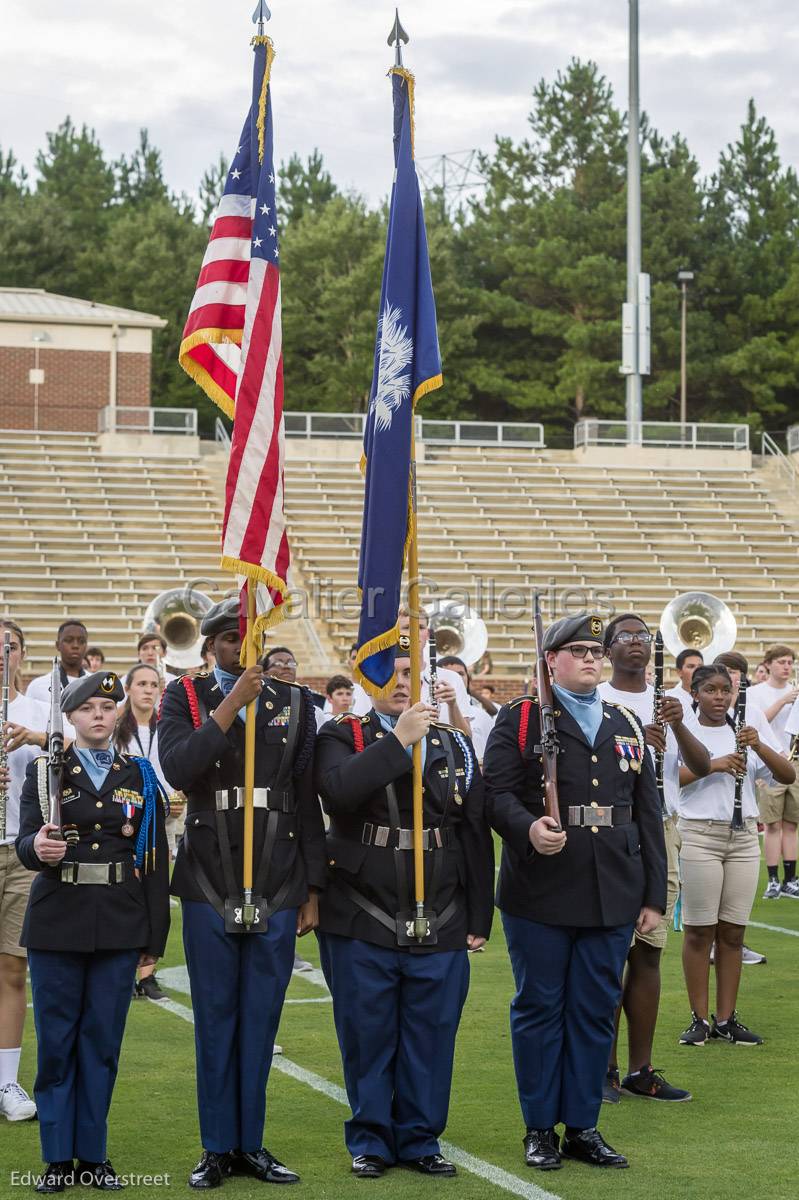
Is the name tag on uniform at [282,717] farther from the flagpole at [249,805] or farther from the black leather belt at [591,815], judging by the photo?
the black leather belt at [591,815]

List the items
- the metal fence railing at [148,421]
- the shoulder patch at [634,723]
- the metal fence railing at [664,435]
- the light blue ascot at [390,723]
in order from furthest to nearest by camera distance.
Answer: the metal fence railing at [664,435]
the metal fence railing at [148,421]
the shoulder patch at [634,723]
the light blue ascot at [390,723]

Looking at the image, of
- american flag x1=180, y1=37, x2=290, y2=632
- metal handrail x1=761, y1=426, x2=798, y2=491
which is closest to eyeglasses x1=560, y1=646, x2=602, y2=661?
american flag x1=180, y1=37, x2=290, y2=632

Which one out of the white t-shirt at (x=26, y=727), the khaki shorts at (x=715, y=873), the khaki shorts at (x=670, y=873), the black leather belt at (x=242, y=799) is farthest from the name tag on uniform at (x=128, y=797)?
the khaki shorts at (x=715, y=873)

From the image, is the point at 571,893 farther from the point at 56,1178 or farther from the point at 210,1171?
the point at 56,1178

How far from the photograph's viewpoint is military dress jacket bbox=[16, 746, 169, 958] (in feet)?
19.2

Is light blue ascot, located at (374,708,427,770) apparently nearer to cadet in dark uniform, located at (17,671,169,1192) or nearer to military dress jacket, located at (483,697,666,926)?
military dress jacket, located at (483,697,666,926)

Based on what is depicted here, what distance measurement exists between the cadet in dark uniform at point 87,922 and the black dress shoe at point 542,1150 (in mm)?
1489

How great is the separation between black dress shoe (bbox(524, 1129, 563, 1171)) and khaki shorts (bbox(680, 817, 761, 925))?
2208mm

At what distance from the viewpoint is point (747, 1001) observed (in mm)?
9492

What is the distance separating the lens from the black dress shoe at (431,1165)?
6.02 m

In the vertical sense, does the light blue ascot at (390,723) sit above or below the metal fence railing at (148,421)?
below

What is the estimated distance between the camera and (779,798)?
47.0 feet

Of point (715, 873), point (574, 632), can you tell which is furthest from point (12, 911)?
point (715, 873)

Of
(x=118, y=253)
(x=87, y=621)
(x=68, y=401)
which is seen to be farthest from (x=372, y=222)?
(x=87, y=621)
